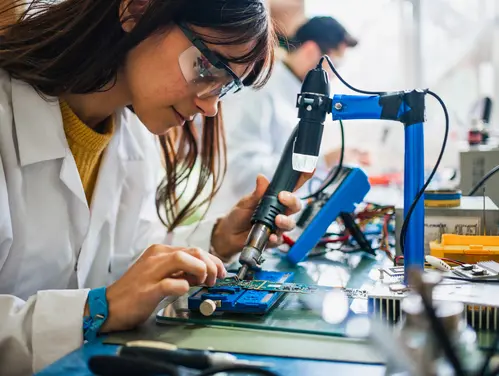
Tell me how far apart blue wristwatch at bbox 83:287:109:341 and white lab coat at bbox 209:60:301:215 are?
3.99 feet

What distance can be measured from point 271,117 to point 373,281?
171 centimetres

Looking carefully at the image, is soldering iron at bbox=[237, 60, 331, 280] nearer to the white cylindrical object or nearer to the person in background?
the white cylindrical object

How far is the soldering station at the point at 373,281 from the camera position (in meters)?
0.49

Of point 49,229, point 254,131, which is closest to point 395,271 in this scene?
point 49,229

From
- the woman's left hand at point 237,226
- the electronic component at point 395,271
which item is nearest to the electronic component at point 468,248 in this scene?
the electronic component at point 395,271

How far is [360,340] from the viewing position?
2.28 ft

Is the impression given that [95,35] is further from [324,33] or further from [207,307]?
[324,33]

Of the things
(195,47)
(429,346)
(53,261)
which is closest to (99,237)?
(53,261)

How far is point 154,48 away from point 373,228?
2.47ft

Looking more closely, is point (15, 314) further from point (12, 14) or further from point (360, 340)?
point (12, 14)

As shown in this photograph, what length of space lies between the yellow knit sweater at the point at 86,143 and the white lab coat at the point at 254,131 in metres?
0.77

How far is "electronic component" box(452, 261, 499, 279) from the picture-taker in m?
0.81

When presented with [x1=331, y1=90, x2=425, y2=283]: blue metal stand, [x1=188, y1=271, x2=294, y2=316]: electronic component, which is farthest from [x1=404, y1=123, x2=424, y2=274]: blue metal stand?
[x1=188, y1=271, x2=294, y2=316]: electronic component

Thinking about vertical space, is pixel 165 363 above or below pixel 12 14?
below
